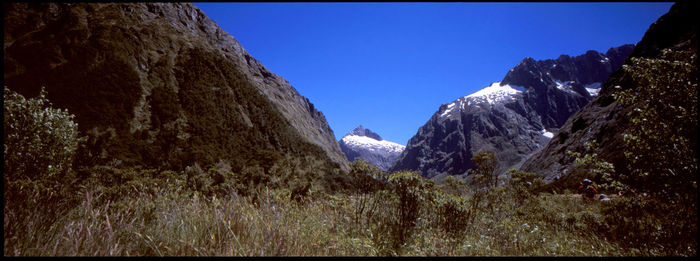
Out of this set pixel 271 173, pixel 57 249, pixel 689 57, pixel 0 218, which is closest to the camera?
pixel 57 249

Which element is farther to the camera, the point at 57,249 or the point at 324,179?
the point at 324,179

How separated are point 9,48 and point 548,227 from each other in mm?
25300

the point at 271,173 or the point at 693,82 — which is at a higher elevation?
the point at 693,82

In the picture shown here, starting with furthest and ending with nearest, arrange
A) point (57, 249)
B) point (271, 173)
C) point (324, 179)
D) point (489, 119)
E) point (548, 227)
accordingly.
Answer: point (489, 119)
point (324, 179)
point (271, 173)
point (548, 227)
point (57, 249)

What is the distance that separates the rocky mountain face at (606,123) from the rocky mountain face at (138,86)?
30938mm

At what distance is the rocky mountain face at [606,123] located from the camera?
27672mm

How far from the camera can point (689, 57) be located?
519 centimetres

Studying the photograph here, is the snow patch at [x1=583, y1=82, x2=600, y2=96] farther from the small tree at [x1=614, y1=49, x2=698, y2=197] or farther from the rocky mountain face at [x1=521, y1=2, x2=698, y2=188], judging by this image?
the small tree at [x1=614, y1=49, x2=698, y2=197]

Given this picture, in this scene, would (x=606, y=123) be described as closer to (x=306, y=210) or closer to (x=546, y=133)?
(x=306, y=210)

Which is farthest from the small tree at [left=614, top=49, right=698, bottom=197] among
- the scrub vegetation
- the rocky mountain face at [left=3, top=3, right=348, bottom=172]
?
the rocky mountain face at [left=3, top=3, right=348, bottom=172]

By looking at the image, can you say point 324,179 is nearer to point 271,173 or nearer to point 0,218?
point 271,173

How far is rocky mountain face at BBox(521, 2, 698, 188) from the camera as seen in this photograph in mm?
27672

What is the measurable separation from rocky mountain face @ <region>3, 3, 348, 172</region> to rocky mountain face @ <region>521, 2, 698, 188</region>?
102 feet

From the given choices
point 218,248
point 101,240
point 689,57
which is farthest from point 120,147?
point 689,57
